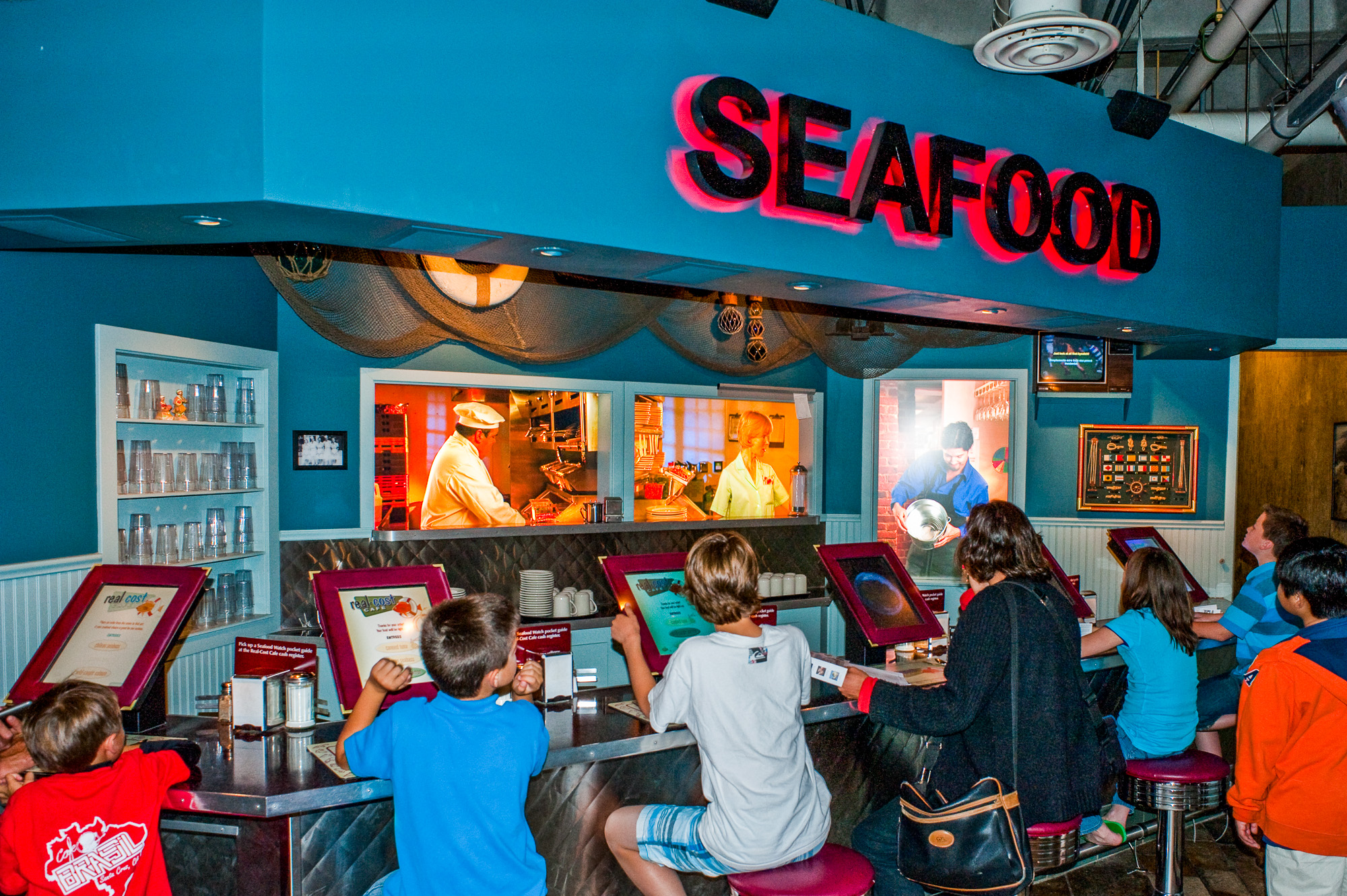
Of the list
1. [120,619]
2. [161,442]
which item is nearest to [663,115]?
[120,619]

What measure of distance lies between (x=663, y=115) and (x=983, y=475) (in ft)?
14.5

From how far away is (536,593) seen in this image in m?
4.94

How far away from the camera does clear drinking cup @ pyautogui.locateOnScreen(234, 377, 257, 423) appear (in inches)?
184

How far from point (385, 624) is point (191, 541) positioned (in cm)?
220

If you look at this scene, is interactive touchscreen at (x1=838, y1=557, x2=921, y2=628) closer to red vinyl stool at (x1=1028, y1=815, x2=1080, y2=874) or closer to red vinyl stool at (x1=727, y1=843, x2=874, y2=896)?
red vinyl stool at (x1=1028, y1=815, x2=1080, y2=874)

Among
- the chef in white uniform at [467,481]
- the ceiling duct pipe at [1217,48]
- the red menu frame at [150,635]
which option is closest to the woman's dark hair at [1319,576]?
the red menu frame at [150,635]

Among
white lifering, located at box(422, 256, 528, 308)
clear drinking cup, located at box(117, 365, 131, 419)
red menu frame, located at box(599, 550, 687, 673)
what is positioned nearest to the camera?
red menu frame, located at box(599, 550, 687, 673)

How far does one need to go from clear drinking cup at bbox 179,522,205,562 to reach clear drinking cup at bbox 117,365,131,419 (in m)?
0.64

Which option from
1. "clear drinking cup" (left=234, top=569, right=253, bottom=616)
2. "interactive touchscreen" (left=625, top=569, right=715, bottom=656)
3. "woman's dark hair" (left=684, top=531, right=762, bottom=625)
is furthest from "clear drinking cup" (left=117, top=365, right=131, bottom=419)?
"woman's dark hair" (left=684, top=531, right=762, bottom=625)

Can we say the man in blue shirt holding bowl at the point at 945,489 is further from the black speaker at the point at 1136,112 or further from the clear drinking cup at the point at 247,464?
the clear drinking cup at the point at 247,464

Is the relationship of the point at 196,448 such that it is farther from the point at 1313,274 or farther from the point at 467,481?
the point at 1313,274

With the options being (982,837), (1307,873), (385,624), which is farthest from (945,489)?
(385,624)

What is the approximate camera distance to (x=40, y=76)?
2.26 meters

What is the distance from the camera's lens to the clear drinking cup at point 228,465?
455cm
